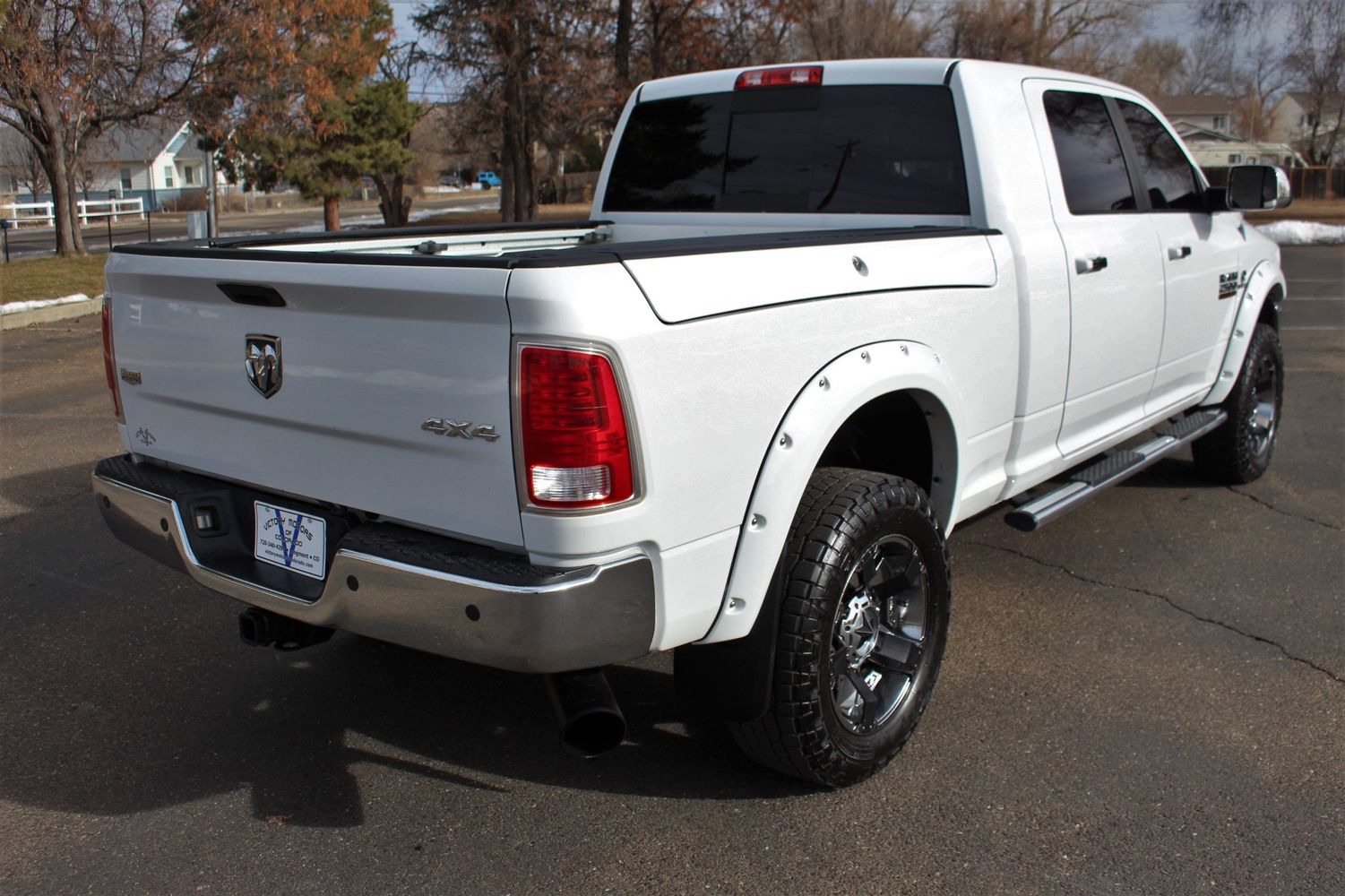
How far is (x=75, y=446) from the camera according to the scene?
740 cm

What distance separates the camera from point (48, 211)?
4847 centimetres

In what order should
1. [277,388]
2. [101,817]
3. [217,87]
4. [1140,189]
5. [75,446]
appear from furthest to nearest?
[217,87], [75,446], [1140,189], [101,817], [277,388]

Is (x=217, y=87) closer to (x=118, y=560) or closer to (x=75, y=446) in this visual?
(x=75, y=446)

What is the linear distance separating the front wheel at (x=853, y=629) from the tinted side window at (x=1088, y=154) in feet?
5.65

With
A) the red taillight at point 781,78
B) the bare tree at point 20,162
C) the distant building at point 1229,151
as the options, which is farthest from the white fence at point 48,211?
the distant building at point 1229,151

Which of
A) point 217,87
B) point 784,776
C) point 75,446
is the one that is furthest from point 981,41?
point 784,776

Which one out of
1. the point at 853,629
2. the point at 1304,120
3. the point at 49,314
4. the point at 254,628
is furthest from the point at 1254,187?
the point at 1304,120

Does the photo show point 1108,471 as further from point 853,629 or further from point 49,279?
point 49,279

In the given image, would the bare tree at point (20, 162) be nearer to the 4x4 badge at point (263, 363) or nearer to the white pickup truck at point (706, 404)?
the white pickup truck at point (706, 404)

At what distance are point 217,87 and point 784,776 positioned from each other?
20.7 meters

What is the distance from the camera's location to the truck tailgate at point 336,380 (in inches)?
101

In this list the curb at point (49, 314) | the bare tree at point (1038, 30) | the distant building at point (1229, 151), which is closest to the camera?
the curb at point (49, 314)

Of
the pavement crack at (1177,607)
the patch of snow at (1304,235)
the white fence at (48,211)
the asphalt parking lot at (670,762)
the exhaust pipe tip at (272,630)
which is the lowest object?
the asphalt parking lot at (670,762)

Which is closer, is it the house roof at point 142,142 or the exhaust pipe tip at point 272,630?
the exhaust pipe tip at point 272,630
